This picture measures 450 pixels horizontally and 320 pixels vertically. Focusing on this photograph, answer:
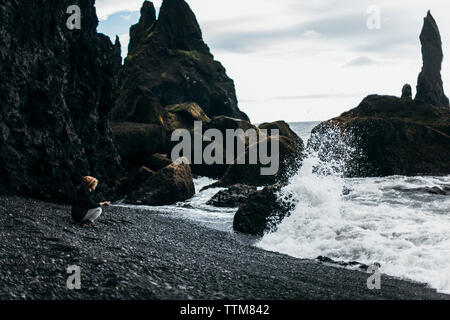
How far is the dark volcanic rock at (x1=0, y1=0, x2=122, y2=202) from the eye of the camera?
1630cm

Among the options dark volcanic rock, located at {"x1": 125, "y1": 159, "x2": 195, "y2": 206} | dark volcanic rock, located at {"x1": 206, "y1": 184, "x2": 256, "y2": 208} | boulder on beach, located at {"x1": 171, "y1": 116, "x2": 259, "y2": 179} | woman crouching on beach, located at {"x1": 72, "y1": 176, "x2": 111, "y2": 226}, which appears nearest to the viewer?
woman crouching on beach, located at {"x1": 72, "y1": 176, "x2": 111, "y2": 226}

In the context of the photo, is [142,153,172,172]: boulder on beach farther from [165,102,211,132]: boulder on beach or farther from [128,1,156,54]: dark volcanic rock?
[128,1,156,54]: dark volcanic rock

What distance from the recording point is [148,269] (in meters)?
8.68

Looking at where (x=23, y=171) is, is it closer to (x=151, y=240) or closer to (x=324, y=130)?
(x=151, y=240)

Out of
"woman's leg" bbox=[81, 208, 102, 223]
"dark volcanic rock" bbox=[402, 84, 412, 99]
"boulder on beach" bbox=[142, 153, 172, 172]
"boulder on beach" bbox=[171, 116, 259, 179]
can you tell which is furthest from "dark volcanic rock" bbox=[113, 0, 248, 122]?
"woman's leg" bbox=[81, 208, 102, 223]

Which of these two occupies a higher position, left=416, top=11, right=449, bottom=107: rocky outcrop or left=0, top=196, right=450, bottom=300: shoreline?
left=416, top=11, right=449, bottom=107: rocky outcrop

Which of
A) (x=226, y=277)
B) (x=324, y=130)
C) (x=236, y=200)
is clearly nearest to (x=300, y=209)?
(x=236, y=200)

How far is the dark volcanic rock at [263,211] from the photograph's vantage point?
16.3 m

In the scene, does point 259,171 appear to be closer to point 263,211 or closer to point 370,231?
point 263,211

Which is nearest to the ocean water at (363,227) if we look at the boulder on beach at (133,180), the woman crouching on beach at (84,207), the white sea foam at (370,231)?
the white sea foam at (370,231)

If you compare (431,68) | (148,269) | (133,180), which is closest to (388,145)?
(133,180)

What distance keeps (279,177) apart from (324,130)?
10541 mm

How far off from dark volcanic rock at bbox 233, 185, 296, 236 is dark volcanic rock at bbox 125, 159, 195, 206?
7.59 meters
